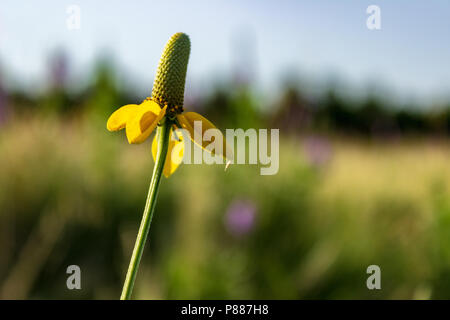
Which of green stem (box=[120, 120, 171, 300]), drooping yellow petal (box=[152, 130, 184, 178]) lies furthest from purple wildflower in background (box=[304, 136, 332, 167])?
green stem (box=[120, 120, 171, 300])

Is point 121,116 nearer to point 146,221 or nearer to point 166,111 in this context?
point 166,111

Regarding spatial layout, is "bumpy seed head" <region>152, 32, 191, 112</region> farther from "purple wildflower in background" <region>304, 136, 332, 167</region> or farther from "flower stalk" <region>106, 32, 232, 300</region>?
"purple wildflower in background" <region>304, 136, 332, 167</region>

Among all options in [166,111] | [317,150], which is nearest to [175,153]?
[166,111]

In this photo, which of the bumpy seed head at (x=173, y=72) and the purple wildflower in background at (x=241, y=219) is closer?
the bumpy seed head at (x=173, y=72)

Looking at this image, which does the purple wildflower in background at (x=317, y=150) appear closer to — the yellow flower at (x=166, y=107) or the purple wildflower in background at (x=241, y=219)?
the purple wildflower in background at (x=241, y=219)

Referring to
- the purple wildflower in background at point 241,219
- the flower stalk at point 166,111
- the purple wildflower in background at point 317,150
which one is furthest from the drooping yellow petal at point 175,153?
the purple wildflower in background at point 317,150

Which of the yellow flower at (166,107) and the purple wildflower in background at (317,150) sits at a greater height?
the yellow flower at (166,107)
